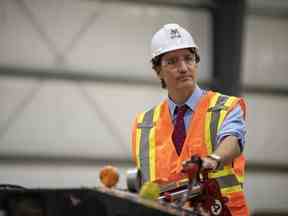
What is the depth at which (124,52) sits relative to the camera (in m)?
9.14

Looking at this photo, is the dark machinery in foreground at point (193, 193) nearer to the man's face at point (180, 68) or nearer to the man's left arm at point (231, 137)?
the man's left arm at point (231, 137)

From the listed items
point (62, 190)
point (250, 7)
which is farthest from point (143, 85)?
point (62, 190)

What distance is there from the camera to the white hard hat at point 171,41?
129 inches

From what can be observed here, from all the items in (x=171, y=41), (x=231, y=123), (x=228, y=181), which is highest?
(x=171, y=41)

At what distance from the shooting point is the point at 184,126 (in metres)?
3.27

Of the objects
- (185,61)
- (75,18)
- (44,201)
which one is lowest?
(44,201)

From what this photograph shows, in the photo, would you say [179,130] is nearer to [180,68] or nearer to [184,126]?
[184,126]

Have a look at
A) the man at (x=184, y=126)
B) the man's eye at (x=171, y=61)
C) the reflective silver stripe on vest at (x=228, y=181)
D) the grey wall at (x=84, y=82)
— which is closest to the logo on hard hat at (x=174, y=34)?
the man at (x=184, y=126)

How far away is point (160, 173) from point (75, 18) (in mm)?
5873

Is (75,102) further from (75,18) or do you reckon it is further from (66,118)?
(75,18)

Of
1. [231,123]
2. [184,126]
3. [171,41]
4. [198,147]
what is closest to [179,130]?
[184,126]

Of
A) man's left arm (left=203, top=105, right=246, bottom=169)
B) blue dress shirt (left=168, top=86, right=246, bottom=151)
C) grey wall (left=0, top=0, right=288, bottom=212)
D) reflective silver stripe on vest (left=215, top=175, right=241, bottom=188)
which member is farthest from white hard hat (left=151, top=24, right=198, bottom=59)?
grey wall (left=0, top=0, right=288, bottom=212)

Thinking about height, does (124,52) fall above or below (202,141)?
above

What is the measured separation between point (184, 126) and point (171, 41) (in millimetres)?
392
